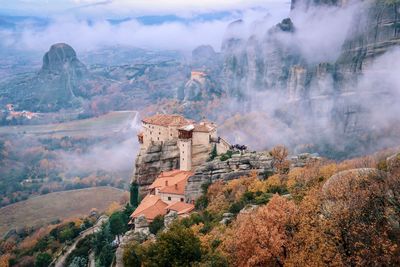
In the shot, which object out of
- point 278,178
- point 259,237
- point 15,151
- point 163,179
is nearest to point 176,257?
point 259,237

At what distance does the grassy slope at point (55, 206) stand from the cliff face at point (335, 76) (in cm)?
5831

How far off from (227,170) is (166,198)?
27.3ft

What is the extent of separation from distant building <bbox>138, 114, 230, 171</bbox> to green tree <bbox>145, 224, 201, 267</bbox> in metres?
31.1

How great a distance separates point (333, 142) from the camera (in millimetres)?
117062

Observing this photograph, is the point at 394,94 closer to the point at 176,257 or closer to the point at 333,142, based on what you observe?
the point at 333,142

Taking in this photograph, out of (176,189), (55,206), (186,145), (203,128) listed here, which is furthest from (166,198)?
(55,206)

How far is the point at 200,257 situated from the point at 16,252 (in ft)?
183

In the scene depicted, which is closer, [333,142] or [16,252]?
[16,252]

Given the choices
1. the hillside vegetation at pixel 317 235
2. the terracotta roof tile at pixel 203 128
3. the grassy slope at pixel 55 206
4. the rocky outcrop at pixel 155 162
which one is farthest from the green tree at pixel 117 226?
the grassy slope at pixel 55 206

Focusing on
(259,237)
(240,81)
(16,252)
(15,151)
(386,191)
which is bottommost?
(15,151)

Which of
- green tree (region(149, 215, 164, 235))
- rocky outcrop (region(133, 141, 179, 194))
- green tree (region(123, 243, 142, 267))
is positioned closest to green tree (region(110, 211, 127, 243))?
green tree (region(149, 215, 164, 235))

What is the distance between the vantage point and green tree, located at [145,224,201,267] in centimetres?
2936

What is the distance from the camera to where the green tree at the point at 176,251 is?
2936cm

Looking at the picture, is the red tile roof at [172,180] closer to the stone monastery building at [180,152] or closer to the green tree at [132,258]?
the stone monastery building at [180,152]
